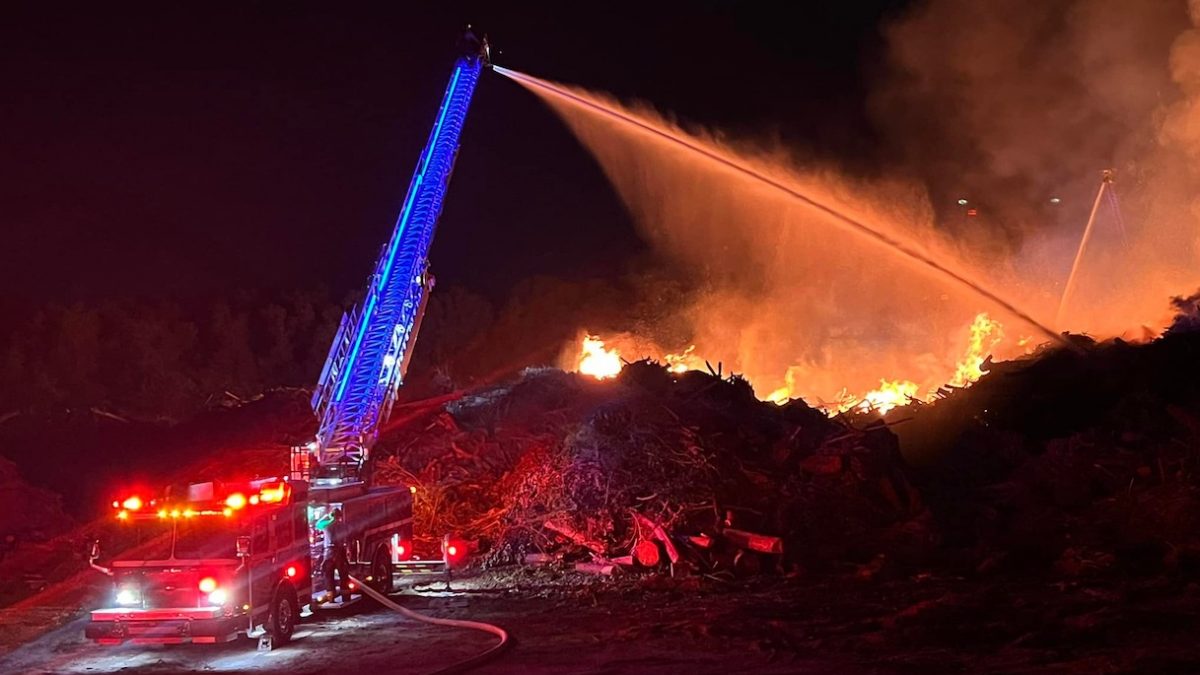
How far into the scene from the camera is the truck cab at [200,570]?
10.1m

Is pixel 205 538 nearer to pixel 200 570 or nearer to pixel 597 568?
pixel 200 570

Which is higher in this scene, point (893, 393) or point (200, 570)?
point (893, 393)

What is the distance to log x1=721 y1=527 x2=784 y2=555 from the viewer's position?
1430 centimetres

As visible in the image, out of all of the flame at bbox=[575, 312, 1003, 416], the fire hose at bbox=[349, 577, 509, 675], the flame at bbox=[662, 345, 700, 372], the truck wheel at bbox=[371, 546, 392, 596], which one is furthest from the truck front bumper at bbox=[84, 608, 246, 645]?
the flame at bbox=[662, 345, 700, 372]

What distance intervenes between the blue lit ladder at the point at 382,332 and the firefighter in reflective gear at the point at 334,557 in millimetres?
2224

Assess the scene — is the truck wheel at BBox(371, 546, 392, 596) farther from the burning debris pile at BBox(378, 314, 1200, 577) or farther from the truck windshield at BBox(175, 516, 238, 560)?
the truck windshield at BBox(175, 516, 238, 560)

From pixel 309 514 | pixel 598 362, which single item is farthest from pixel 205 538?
pixel 598 362

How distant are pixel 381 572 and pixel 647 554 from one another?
154 inches

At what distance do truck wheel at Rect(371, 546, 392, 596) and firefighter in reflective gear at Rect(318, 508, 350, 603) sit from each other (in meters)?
0.87

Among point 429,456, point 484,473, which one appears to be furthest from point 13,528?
point 484,473

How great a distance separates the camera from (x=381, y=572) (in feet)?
45.3

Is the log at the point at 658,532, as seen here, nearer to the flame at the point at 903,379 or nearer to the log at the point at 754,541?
the log at the point at 754,541

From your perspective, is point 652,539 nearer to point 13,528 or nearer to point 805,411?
point 805,411

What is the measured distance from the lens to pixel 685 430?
54.7ft
